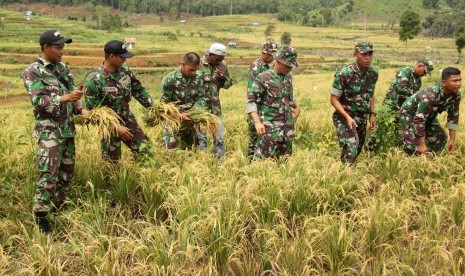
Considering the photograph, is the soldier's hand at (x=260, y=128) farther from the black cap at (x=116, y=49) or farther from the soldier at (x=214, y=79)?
the black cap at (x=116, y=49)

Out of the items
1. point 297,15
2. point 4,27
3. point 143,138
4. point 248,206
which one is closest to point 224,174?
point 248,206

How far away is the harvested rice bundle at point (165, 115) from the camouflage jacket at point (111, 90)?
1.01 feet

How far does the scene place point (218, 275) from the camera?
332 centimetres

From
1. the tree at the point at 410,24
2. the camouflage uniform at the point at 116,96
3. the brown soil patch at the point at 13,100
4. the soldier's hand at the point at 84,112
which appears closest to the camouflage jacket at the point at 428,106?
the camouflage uniform at the point at 116,96

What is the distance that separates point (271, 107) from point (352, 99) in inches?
53.0

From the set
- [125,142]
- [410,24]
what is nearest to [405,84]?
[125,142]

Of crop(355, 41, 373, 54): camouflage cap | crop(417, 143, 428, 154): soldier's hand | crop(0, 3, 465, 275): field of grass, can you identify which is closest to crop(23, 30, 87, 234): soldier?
Answer: crop(0, 3, 465, 275): field of grass

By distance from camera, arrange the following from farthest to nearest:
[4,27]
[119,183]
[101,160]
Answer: [4,27]
[101,160]
[119,183]

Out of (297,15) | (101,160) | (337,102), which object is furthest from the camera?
(297,15)

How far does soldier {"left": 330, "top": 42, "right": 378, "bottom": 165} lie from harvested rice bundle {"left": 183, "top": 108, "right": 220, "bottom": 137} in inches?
66.3

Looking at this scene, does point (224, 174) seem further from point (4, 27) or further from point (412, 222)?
point (4, 27)

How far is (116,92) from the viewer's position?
517 cm

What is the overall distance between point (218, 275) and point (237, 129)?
18.5 ft

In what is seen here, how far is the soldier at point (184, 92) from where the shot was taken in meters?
5.98
